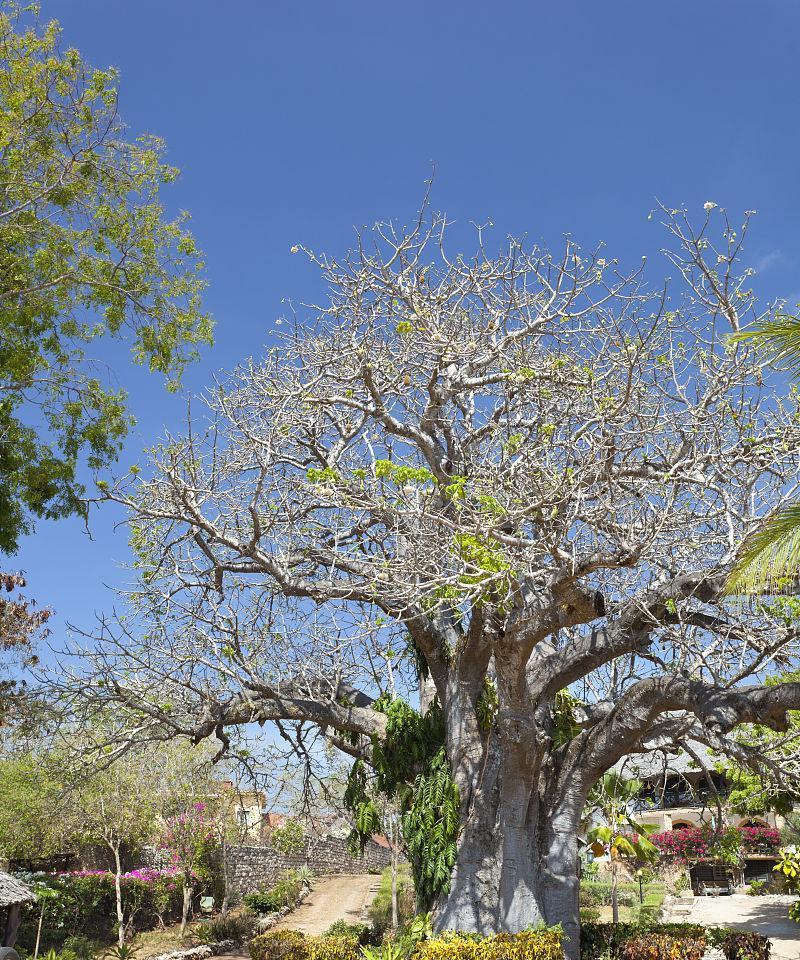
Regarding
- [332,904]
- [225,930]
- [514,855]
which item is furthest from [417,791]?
[332,904]

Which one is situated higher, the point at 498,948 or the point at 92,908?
the point at 498,948

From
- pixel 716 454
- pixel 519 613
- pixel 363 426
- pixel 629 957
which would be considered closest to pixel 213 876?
pixel 629 957

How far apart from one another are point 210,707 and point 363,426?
4.25 metres

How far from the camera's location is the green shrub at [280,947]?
11016 mm

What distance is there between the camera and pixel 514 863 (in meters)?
9.62

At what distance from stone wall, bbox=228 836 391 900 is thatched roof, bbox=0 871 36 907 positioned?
6701 millimetres

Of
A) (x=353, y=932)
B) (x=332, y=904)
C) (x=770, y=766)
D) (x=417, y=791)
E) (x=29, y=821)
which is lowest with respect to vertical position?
(x=332, y=904)

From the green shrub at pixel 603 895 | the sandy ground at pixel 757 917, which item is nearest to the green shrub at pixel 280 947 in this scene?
the sandy ground at pixel 757 917

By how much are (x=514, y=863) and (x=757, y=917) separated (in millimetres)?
13491

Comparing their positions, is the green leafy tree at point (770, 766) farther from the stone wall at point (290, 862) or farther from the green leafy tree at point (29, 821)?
the green leafy tree at point (29, 821)

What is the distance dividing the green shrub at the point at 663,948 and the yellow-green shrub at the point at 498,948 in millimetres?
3655

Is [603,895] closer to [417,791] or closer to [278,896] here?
[278,896]

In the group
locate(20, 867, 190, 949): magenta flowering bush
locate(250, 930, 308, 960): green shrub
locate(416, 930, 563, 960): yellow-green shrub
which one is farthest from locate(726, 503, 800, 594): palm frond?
locate(20, 867, 190, 949): magenta flowering bush

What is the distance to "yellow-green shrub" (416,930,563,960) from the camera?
851cm
